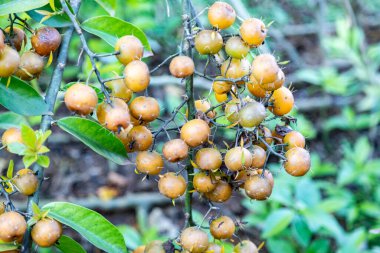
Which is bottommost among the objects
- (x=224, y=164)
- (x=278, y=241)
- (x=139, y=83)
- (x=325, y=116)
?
(x=325, y=116)

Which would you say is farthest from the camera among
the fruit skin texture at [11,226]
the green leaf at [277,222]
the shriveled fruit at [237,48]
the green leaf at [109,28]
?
the green leaf at [277,222]

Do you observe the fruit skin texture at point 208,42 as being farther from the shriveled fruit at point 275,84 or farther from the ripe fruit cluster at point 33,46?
the ripe fruit cluster at point 33,46

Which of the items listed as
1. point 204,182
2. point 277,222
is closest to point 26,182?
point 204,182

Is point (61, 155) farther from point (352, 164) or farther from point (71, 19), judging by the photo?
point (71, 19)

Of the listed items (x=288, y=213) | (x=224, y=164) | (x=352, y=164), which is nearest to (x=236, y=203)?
(x=352, y=164)

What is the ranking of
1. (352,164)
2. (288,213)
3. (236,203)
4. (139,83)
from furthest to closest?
(236,203), (352,164), (288,213), (139,83)

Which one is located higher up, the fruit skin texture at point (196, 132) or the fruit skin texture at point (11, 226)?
the fruit skin texture at point (196, 132)

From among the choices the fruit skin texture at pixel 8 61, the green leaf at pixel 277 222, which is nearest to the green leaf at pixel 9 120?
the fruit skin texture at pixel 8 61

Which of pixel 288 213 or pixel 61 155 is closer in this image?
pixel 288 213
